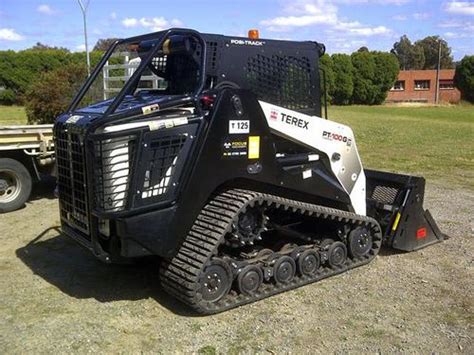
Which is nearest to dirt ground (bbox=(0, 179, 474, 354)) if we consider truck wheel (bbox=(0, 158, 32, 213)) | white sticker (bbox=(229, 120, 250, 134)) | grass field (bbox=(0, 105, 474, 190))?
white sticker (bbox=(229, 120, 250, 134))

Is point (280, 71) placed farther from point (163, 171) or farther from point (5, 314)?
point (5, 314)

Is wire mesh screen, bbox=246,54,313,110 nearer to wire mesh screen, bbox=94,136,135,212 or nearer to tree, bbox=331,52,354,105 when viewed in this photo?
wire mesh screen, bbox=94,136,135,212

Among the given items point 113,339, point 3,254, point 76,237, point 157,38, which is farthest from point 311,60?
point 3,254

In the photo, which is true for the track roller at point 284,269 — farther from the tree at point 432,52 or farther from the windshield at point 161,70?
the tree at point 432,52

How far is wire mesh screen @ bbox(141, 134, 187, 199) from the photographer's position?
4.46 m

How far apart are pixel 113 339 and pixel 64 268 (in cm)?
190

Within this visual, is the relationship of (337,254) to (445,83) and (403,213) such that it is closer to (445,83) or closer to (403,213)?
(403,213)

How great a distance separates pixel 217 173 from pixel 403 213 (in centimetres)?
253

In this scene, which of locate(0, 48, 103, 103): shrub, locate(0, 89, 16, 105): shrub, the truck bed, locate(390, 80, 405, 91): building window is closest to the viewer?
the truck bed

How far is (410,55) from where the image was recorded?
10475cm

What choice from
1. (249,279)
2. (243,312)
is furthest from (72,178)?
(243,312)

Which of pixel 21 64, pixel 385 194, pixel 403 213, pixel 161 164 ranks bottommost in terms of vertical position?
pixel 403 213

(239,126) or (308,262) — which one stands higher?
(239,126)

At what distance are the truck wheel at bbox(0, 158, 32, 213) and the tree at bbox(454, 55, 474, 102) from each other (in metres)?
55.0
